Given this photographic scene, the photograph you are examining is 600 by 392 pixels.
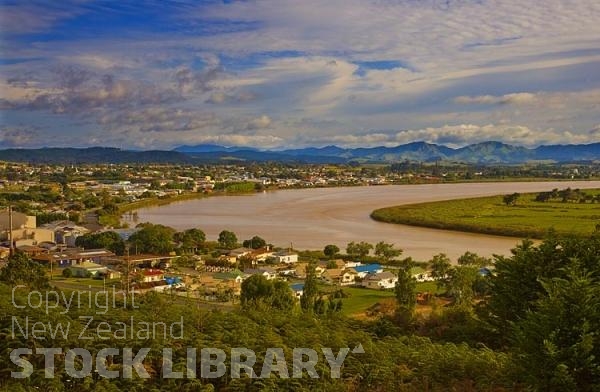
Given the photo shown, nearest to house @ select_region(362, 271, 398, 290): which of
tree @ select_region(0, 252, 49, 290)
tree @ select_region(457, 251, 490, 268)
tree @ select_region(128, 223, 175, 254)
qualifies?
tree @ select_region(457, 251, 490, 268)

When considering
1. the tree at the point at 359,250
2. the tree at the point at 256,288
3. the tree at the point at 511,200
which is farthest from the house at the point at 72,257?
the tree at the point at 511,200

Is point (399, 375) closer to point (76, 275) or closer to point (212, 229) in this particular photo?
point (76, 275)

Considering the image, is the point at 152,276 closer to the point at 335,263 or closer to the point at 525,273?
the point at 335,263

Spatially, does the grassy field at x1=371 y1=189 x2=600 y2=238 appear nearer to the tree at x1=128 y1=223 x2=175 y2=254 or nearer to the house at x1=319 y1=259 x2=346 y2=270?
the house at x1=319 y1=259 x2=346 y2=270

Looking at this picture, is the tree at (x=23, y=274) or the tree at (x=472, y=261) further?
the tree at (x=472, y=261)

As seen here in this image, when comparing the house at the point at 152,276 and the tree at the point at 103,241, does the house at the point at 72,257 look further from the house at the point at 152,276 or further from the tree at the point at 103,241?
the house at the point at 152,276

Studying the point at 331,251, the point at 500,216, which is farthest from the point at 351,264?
the point at 500,216
